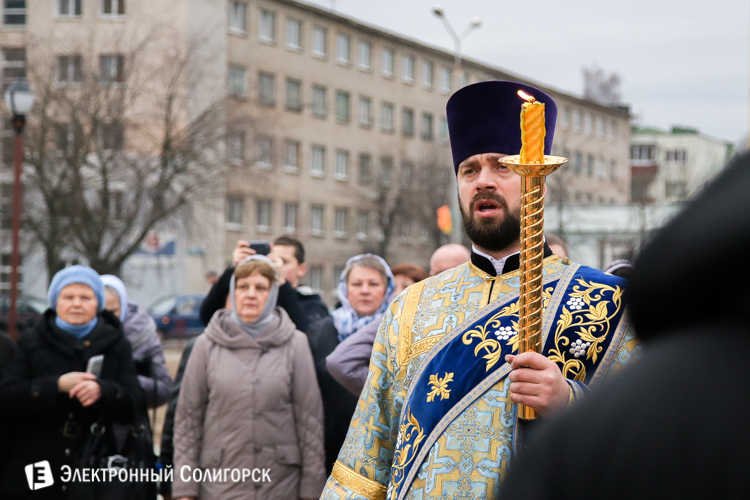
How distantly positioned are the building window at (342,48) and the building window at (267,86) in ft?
18.4

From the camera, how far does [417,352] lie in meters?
2.89

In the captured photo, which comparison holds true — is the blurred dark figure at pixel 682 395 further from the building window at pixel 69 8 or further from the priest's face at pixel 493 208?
the building window at pixel 69 8

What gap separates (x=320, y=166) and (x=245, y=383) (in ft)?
161

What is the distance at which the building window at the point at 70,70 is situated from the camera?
97.7ft

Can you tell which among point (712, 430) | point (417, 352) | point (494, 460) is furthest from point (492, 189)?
point (712, 430)

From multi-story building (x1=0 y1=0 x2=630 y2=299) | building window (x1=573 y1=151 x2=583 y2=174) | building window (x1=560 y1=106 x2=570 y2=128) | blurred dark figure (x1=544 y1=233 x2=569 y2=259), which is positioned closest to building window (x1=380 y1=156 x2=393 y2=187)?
multi-story building (x1=0 y1=0 x2=630 y2=299)

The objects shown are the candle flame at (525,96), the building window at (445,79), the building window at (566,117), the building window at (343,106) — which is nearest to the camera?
the candle flame at (525,96)

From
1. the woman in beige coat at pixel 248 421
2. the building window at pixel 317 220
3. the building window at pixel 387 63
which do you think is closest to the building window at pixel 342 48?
the building window at pixel 387 63

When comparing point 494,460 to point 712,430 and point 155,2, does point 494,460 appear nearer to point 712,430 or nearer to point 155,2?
point 712,430

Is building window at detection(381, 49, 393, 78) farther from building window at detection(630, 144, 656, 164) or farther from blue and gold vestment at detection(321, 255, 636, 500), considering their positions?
blue and gold vestment at detection(321, 255, 636, 500)

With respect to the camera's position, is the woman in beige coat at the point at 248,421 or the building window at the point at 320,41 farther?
the building window at the point at 320,41

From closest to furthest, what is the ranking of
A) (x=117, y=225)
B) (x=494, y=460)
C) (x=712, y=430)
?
(x=712, y=430) → (x=494, y=460) → (x=117, y=225)

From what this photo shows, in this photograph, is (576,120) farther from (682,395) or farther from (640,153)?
(682,395)

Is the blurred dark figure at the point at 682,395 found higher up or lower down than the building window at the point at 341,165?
lower down
